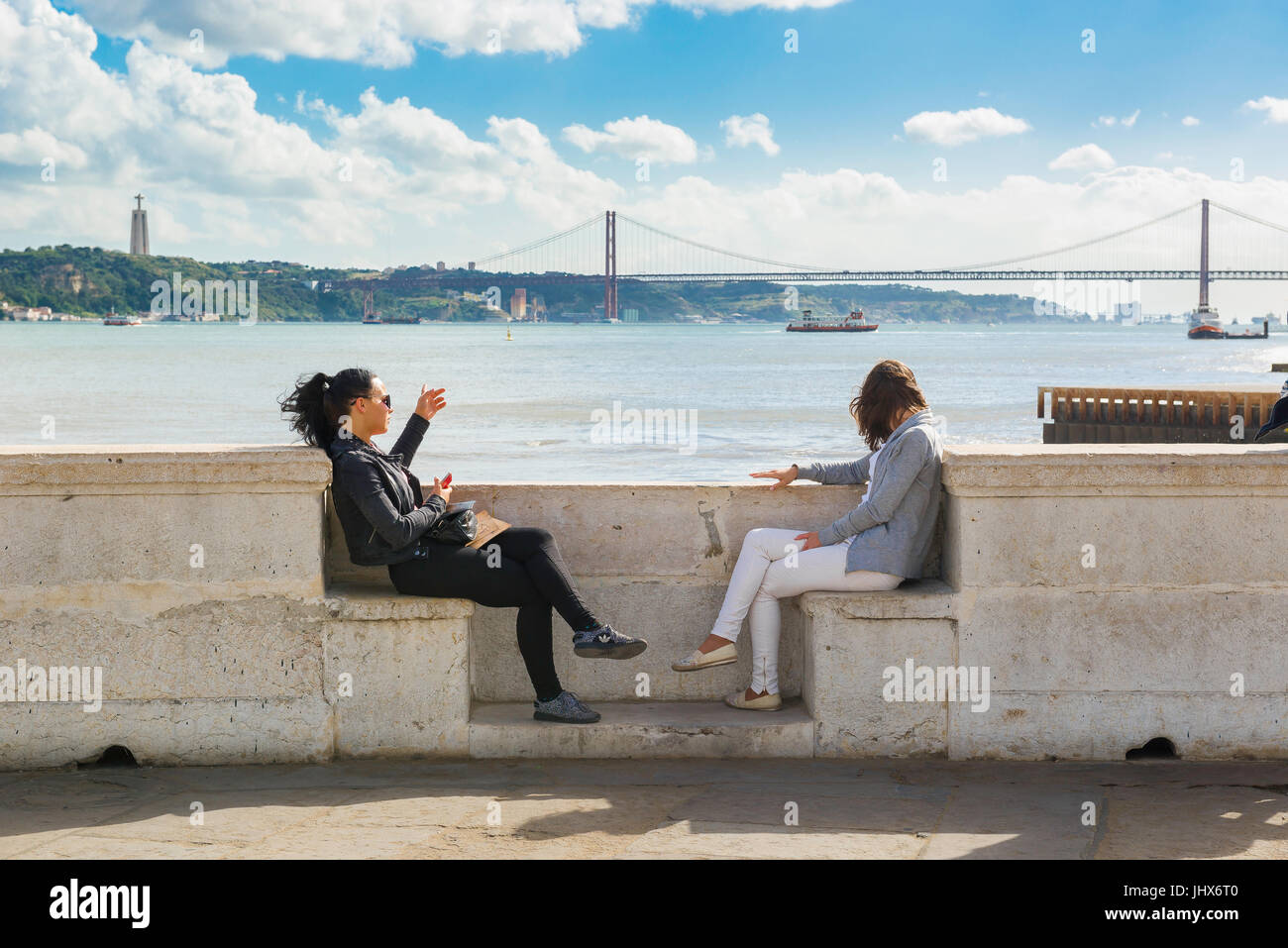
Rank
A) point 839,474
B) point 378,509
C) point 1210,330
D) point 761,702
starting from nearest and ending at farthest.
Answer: point 378,509
point 761,702
point 839,474
point 1210,330

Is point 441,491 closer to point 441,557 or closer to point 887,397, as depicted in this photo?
point 441,557

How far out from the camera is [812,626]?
4066 millimetres

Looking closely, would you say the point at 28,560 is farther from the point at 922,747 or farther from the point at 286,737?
the point at 922,747

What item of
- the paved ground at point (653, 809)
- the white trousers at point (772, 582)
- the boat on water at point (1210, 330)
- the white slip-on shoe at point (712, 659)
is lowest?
the paved ground at point (653, 809)

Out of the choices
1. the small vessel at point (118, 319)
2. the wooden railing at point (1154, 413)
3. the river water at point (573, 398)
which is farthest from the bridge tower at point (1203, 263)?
the small vessel at point (118, 319)

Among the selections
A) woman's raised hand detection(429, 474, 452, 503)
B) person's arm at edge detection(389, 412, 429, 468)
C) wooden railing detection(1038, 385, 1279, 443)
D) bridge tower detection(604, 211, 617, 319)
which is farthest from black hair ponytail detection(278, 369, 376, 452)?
bridge tower detection(604, 211, 617, 319)

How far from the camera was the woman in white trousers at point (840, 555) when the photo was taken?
4051 millimetres

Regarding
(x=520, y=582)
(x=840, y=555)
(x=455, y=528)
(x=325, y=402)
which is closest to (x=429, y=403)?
(x=325, y=402)

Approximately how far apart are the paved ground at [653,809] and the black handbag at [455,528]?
672 mm

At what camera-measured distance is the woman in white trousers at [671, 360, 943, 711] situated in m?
4.05

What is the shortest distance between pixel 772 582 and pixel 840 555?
225 millimetres

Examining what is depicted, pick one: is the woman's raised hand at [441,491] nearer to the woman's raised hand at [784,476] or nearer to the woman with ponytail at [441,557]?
the woman with ponytail at [441,557]

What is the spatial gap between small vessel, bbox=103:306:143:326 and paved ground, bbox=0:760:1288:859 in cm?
13718

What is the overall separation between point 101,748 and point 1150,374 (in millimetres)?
63935
